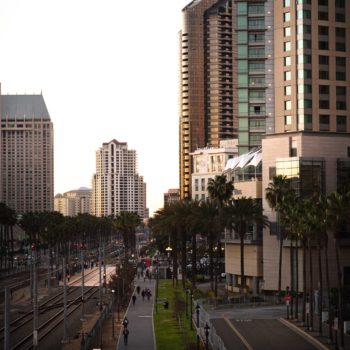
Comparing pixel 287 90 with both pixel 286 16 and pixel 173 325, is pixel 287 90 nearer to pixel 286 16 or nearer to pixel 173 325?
pixel 286 16

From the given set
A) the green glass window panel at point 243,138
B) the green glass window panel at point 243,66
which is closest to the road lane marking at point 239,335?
the green glass window panel at point 243,66

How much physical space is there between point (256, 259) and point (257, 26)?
39.4m

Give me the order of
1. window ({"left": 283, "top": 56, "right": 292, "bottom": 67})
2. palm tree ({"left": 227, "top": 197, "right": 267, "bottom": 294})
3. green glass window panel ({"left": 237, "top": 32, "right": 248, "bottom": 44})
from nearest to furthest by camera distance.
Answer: palm tree ({"left": 227, "top": 197, "right": 267, "bottom": 294}) < window ({"left": 283, "top": 56, "right": 292, "bottom": 67}) < green glass window panel ({"left": 237, "top": 32, "right": 248, "bottom": 44})

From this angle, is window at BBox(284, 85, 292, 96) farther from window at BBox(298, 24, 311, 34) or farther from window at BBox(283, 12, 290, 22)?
window at BBox(283, 12, 290, 22)

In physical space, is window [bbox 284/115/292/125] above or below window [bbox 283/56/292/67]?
below

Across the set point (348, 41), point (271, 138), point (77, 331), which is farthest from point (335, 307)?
point (348, 41)

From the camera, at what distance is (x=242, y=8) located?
424 feet

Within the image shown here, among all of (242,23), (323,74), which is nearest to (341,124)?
(323,74)

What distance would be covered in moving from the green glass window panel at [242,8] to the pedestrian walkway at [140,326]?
1866 inches

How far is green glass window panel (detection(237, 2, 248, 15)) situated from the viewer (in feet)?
422

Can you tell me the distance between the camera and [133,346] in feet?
204

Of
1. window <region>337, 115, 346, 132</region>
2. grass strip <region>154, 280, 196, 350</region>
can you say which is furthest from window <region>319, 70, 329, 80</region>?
grass strip <region>154, 280, 196, 350</region>

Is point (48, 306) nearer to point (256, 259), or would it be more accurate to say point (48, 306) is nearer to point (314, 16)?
point (256, 259)

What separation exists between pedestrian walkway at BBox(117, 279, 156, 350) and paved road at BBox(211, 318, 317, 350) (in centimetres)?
594
